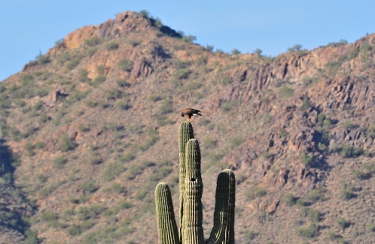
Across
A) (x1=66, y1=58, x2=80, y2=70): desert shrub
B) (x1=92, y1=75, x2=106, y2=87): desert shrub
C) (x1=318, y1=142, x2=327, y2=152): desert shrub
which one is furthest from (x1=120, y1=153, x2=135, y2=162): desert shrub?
(x1=66, y1=58, x2=80, y2=70): desert shrub

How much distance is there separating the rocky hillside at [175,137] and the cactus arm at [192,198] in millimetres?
47655

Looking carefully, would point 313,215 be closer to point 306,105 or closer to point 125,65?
point 306,105

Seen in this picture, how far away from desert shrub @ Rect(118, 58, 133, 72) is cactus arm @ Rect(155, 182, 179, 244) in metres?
89.1

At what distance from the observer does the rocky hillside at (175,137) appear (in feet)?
294

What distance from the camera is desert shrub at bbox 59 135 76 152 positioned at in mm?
108537

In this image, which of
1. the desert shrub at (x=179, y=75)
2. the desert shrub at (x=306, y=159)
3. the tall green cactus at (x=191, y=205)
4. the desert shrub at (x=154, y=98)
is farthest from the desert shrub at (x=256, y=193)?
the tall green cactus at (x=191, y=205)

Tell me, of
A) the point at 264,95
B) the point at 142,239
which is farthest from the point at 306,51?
the point at 142,239

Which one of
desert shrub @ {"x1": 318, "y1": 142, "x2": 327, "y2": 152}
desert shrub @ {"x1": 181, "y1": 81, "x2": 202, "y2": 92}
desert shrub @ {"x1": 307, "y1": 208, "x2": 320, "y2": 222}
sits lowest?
desert shrub @ {"x1": 307, "y1": 208, "x2": 320, "y2": 222}

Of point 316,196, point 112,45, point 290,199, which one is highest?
point 112,45

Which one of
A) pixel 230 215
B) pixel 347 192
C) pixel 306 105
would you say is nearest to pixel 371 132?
pixel 306 105

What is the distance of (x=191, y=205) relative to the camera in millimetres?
29922

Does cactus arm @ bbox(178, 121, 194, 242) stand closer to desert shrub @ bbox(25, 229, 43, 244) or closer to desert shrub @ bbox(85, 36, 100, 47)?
desert shrub @ bbox(25, 229, 43, 244)

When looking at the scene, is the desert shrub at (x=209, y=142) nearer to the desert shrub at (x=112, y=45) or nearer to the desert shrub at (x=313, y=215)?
the desert shrub at (x=313, y=215)

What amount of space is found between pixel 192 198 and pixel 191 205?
16 centimetres
